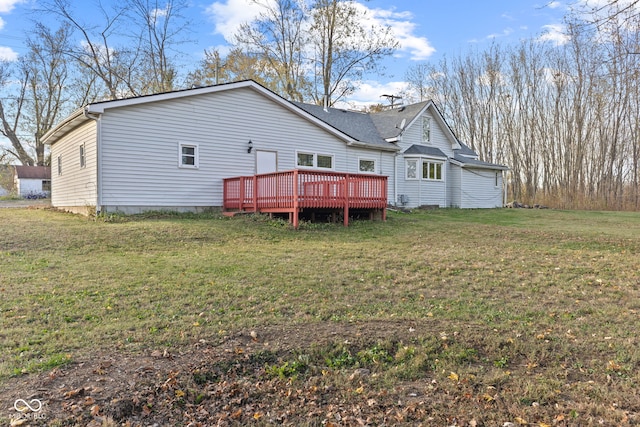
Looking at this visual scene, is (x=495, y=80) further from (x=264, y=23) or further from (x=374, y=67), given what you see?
(x=264, y=23)

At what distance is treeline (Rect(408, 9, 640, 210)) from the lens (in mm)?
26312

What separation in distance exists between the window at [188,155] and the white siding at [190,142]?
0.15 meters

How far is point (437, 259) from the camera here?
26.1 feet

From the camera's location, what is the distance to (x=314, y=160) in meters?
17.3

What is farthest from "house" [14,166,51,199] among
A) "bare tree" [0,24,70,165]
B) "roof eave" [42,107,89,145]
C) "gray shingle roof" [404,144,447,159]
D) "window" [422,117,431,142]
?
"window" [422,117,431,142]

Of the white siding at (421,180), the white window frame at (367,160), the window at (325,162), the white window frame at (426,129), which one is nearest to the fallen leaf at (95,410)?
the window at (325,162)

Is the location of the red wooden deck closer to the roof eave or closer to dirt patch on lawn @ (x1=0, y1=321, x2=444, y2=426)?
the roof eave

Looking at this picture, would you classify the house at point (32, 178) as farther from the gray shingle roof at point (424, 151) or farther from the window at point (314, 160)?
the gray shingle roof at point (424, 151)

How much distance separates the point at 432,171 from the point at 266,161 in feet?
30.3

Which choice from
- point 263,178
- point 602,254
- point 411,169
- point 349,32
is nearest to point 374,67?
point 349,32

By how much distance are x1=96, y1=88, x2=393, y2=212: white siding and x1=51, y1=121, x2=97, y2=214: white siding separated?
775 millimetres

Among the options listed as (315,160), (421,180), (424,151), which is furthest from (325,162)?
(424,151)

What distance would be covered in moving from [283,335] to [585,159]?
2956 cm

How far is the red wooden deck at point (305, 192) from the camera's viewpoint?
12.0 meters
